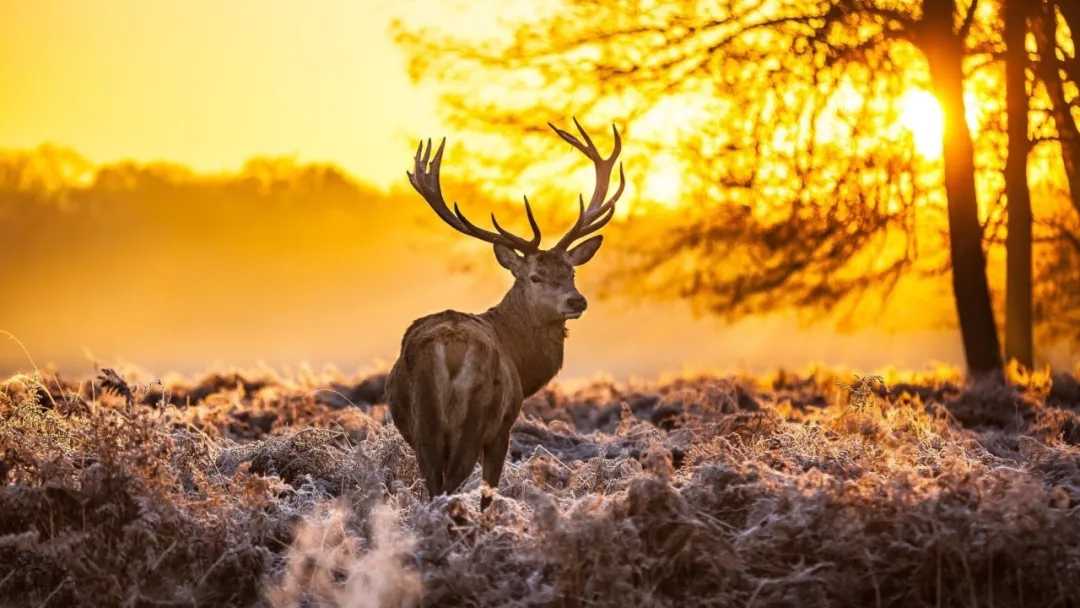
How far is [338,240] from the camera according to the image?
92062 millimetres

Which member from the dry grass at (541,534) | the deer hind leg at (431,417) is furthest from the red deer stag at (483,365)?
the dry grass at (541,534)

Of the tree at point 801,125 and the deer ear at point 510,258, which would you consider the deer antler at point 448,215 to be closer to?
the deer ear at point 510,258

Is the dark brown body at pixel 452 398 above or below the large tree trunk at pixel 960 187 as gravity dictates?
below

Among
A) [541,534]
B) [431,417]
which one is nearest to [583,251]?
[431,417]

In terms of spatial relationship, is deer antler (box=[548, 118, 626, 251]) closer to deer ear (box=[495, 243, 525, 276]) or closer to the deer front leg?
deer ear (box=[495, 243, 525, 276])

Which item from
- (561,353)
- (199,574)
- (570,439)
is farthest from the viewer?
(570,439)

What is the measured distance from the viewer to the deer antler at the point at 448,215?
987cm

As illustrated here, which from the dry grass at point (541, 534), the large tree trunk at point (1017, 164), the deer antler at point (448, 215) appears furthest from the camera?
the large tree trunk at point (1017, 164)

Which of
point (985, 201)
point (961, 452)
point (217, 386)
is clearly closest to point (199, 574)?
point (961, 452)

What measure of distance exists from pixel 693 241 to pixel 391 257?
71.9 meters

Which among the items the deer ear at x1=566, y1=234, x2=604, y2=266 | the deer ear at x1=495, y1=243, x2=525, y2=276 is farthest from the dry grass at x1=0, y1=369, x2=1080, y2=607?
the deer ear at x1=566, y1=234, x2=604, y2=266

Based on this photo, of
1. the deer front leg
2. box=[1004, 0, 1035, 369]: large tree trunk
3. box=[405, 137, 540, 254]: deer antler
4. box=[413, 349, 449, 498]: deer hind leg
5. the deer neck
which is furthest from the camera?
box=[1004, 0, 1035, 369]: large tree trunk

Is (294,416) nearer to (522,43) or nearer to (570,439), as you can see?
(570,439)

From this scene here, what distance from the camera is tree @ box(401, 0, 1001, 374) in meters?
18.2
